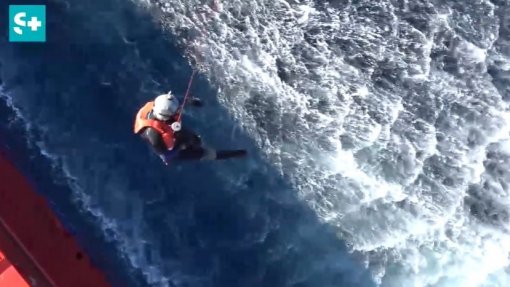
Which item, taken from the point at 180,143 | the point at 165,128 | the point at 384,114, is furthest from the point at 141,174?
the point at 384,114

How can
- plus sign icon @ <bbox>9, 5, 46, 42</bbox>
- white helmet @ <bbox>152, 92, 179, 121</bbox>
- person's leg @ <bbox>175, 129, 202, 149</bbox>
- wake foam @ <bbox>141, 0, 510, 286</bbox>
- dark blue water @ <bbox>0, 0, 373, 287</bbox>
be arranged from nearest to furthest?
white helmet @ <bbox>152, 92, 179, 121</bbox>, person's leg @ <bbox>175, 129, 202, 149</bbox>, wake foam @ <bbox>141, 0, 510, 286</bbox>, dark blue water @ <bbox>0, 0, 373, 287</bbox>, plus sign icon @ <bbox>9, 5, 46, 42</bbox>

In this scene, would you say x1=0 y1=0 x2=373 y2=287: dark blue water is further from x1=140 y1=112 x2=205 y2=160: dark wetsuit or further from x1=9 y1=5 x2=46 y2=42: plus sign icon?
x1=140 y1=112 x2=205 y2=160: dark wetsuit

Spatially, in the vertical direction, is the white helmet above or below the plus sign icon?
above

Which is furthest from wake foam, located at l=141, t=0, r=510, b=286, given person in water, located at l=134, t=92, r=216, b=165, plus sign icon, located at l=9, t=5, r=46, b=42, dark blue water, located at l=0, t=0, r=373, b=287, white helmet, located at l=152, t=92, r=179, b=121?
white helmet, located at l=152, t=92, r=179, b=121

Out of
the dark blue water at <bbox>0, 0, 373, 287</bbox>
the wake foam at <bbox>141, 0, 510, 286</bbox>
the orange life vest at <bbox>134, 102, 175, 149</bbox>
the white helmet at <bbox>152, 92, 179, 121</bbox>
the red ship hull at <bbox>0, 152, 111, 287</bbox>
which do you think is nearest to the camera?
the white helmet at <bbox>152, 92, 179, 121</bbox>

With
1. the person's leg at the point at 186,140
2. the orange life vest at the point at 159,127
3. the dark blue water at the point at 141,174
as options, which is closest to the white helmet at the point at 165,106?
the orange life vest at the point at 159,127

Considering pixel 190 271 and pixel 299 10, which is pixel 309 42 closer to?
pixel 299 10
